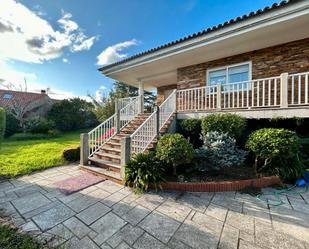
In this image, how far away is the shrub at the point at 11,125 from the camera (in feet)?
47.2

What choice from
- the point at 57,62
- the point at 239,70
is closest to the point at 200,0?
the point at 239,70

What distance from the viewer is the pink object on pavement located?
Answer: 3.93 meters

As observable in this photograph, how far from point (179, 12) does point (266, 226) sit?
843 centimetres

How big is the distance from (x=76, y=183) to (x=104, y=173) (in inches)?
29.3

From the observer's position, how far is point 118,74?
9.07m

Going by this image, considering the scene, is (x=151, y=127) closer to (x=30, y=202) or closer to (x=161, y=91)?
(x=30, y=202)

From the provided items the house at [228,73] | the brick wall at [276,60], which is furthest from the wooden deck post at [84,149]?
the brick wall at [276,60]

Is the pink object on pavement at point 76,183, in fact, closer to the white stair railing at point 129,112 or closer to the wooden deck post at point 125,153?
the wooden deck post at point 125,153

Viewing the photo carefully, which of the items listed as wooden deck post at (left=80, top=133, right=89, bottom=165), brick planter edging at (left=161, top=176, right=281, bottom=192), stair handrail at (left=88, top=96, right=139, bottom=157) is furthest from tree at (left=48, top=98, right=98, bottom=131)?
brick planter edging at (left=161, top=176, right=281, bottom=192)

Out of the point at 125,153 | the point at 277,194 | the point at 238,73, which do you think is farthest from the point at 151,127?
the point at 238,73

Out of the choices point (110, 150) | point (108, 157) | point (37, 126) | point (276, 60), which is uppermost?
point (276, 60)

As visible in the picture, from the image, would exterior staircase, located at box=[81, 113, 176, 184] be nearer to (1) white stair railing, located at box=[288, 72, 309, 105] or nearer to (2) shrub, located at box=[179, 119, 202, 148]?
(2) shrub, located at box=[179, 119, 202, 148]

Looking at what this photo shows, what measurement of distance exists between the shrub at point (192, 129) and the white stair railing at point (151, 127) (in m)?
0.70

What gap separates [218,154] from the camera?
174 inches
